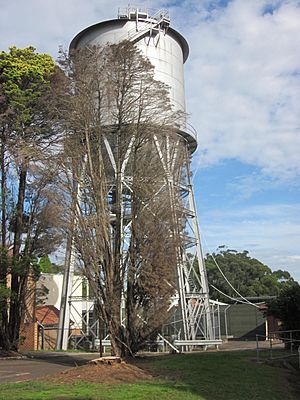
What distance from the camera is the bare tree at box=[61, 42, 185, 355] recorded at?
693 inches

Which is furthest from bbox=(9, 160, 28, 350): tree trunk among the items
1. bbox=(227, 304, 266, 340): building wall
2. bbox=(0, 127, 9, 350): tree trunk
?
bbox=(227, 304, 266, 340): building wall

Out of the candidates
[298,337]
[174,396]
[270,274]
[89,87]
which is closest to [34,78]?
[89,87]

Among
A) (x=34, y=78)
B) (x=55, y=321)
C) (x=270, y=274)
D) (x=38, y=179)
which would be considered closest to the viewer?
(x=38, y=179)

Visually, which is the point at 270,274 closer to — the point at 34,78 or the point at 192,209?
the point at 192,209

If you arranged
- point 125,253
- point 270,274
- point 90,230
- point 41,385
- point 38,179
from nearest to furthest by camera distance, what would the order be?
point 41,385 < point 90,230 < point 125,253 < point 38,179 < point 270,274

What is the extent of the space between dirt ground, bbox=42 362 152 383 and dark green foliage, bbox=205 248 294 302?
5232 cm

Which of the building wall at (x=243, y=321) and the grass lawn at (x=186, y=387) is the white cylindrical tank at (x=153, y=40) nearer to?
the grass lawn at (x=186, y=387)

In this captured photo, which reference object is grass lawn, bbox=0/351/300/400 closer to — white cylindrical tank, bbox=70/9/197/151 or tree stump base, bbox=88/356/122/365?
tree stump base, bbox=88/356/122/365

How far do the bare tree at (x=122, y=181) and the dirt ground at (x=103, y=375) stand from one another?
303 cm

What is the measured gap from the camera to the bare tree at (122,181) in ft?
57.7

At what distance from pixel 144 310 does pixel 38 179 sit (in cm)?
760

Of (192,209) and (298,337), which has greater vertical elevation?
(192,209)

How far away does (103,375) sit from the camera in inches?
523

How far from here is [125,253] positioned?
718 inches
